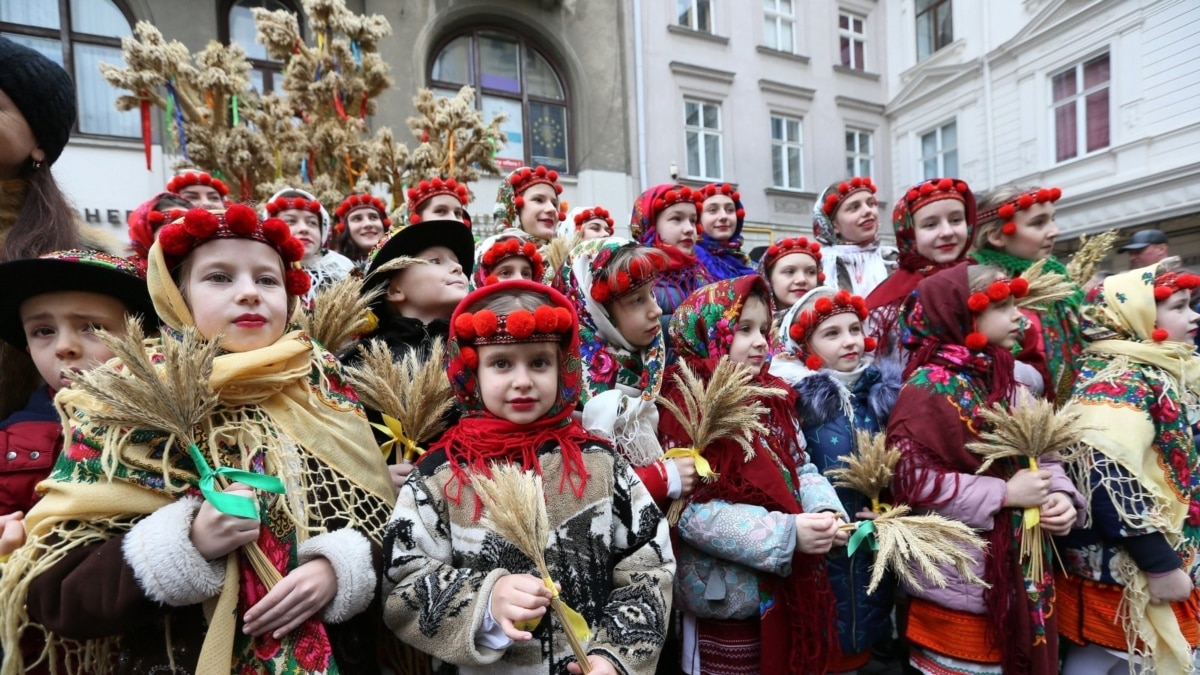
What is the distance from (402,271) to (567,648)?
1.69 metres

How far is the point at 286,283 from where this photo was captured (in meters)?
1.76

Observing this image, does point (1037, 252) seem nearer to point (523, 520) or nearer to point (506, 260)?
point (506, 260)

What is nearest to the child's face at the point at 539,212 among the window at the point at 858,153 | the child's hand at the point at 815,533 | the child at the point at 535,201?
the child at the point at 535,201

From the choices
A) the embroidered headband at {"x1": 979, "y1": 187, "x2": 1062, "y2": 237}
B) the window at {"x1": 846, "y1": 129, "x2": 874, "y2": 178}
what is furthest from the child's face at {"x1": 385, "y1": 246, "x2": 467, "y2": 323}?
the window at {"x1": 846, "y1": 129, "x2": 874, "y2": 178}

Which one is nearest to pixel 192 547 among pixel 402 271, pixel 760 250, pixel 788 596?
pixel 402 271

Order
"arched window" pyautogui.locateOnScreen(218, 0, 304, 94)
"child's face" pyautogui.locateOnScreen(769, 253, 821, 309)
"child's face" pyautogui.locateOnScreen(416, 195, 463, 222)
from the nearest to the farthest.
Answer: "child's face" pyautogui.locateOnScreen(769, 253, 821, 309)
"child's face" pyautogui.locateOnScreen(416, 195, 463, 222)
"arched window" pyautogui.locateOnScreen(218, 0, 304, 94)

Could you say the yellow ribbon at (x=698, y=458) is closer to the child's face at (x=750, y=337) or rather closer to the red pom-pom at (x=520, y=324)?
the child's face at (x=750, y=337)

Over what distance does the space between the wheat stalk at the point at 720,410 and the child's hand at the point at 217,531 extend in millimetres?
1286

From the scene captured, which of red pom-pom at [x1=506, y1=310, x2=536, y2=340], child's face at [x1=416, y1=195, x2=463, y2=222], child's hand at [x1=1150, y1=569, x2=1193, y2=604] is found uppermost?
child's face at [x1=416, y1=195, x2=463, y2=222]

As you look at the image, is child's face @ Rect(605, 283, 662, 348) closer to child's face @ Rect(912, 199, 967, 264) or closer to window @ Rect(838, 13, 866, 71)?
child's face @ Rect(912, 199, 967, 264)

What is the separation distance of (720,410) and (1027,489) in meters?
1.16

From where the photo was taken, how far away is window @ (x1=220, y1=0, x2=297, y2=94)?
9844mm

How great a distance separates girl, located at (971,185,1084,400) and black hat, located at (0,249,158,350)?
135 inches

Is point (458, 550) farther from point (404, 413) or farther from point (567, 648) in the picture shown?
point (404, 413)
